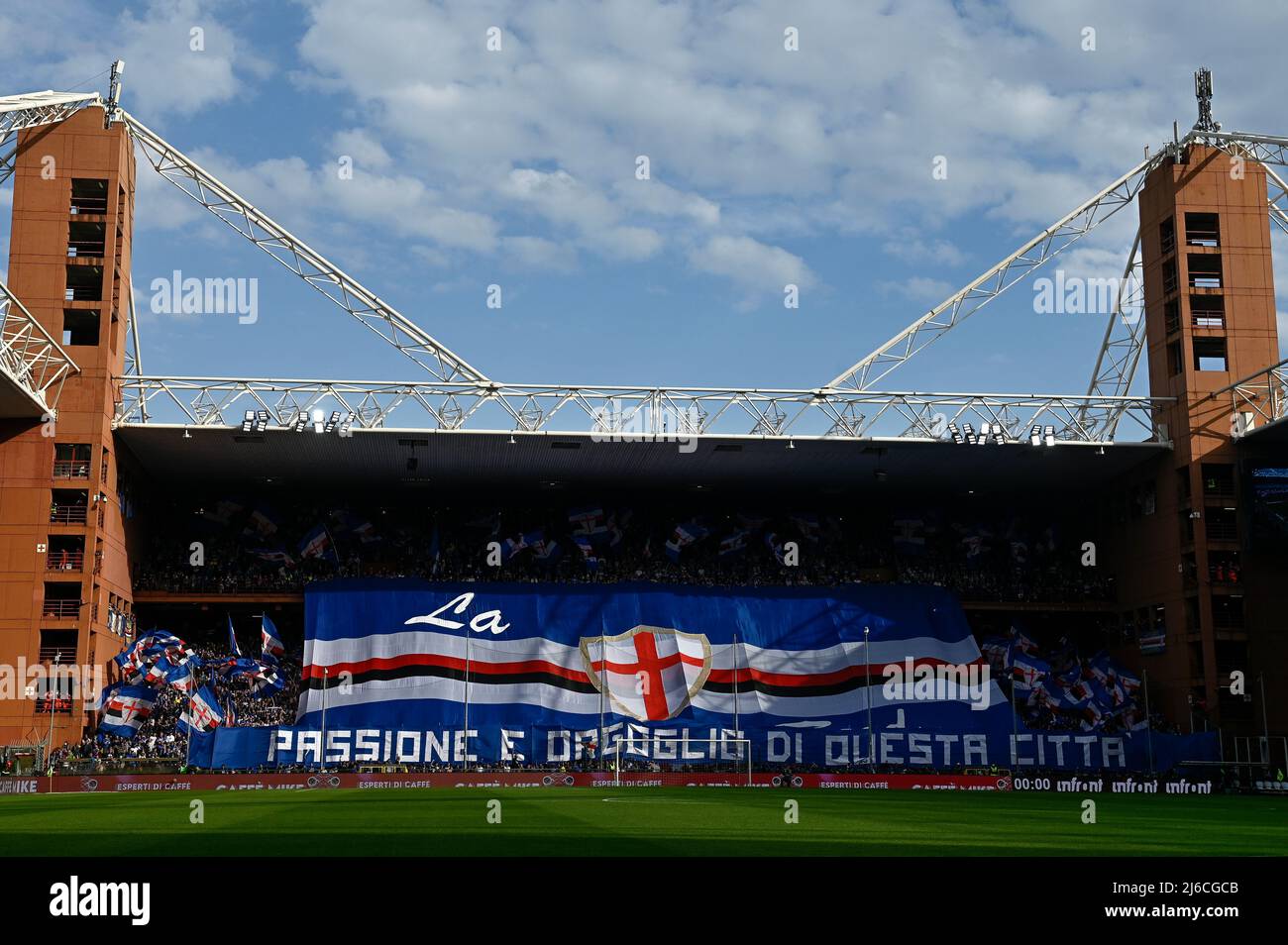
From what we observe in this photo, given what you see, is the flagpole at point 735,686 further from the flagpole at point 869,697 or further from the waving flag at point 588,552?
the waving flag at point 588,552

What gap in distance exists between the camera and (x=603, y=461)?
240 feet

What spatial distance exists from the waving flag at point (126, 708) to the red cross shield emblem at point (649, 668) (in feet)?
72.7

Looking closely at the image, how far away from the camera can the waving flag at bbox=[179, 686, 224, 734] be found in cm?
6269

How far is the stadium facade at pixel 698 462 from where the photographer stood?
62.5 m

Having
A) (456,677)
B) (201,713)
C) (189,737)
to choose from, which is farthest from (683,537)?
(189,737)

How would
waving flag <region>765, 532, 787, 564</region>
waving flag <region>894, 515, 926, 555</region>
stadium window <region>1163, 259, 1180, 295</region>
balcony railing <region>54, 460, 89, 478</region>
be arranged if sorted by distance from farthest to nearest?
1. waving flag <region>894, 515, 926, 555</region>
2. waving flag <region>765, 532, 787, 564</region>
3. stadium window <region>1163, 259, 1180, 295</region>
4. balcony railing <region>54, 460, 89, 478</region>

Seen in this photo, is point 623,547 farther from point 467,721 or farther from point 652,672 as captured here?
point 467,721

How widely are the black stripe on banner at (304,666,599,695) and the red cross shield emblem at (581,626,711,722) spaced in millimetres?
1302

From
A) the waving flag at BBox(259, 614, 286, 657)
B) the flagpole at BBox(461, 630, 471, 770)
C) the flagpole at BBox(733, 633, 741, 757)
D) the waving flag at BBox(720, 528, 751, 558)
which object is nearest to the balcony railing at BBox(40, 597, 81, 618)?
the waving flag at BBox(259, 614, 286, 657)

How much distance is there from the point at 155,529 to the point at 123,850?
6084 centimetres

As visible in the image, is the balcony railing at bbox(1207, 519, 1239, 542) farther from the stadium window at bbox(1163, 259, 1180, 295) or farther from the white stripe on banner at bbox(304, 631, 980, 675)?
the white stripe on banner at bbox(304, 631, 980, 675)

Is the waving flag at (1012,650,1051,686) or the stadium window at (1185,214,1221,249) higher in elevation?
the stadium window at (1185,214,1221,249)
